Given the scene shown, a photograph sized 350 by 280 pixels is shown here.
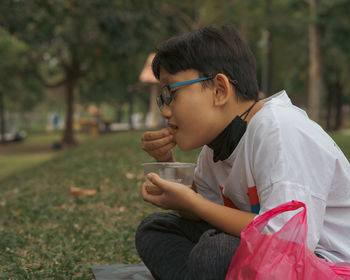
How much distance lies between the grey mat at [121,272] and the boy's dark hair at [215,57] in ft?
4.41

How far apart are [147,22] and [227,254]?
11523mm

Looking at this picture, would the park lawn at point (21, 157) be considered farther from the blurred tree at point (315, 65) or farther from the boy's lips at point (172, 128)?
the boy's lips at point (172, 128)

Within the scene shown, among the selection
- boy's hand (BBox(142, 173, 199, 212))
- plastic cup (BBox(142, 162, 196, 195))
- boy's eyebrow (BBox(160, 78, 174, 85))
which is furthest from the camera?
plastic cup (BBox(142, 162, 196, 195))

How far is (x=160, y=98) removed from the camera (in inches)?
89.8

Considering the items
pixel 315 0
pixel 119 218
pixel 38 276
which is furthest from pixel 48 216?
pixel 315 0

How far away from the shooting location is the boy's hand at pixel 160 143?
2424 millimetres

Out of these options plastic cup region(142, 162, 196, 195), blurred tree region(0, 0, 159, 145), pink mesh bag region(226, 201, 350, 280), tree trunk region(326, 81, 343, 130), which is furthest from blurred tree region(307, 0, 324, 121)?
pink mesh bag region(226, 201, 350, 280)

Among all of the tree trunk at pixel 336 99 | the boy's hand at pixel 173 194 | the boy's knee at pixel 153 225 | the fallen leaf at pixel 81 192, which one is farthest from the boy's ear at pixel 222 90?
the tree trunk at pixel 336 99

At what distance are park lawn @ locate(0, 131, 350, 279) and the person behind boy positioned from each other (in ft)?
3.64

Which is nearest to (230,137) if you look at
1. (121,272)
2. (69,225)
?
(121,272)

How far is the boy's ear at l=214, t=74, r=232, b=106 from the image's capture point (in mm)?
2111

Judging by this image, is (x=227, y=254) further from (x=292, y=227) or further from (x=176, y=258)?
(x=176, y=258)

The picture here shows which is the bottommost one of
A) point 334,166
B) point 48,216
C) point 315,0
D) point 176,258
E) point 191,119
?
point 48,216

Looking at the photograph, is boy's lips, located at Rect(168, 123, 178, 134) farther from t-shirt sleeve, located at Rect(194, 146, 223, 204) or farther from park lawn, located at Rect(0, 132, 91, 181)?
park lawn, located at Rect(0, 132, 91, 181)
